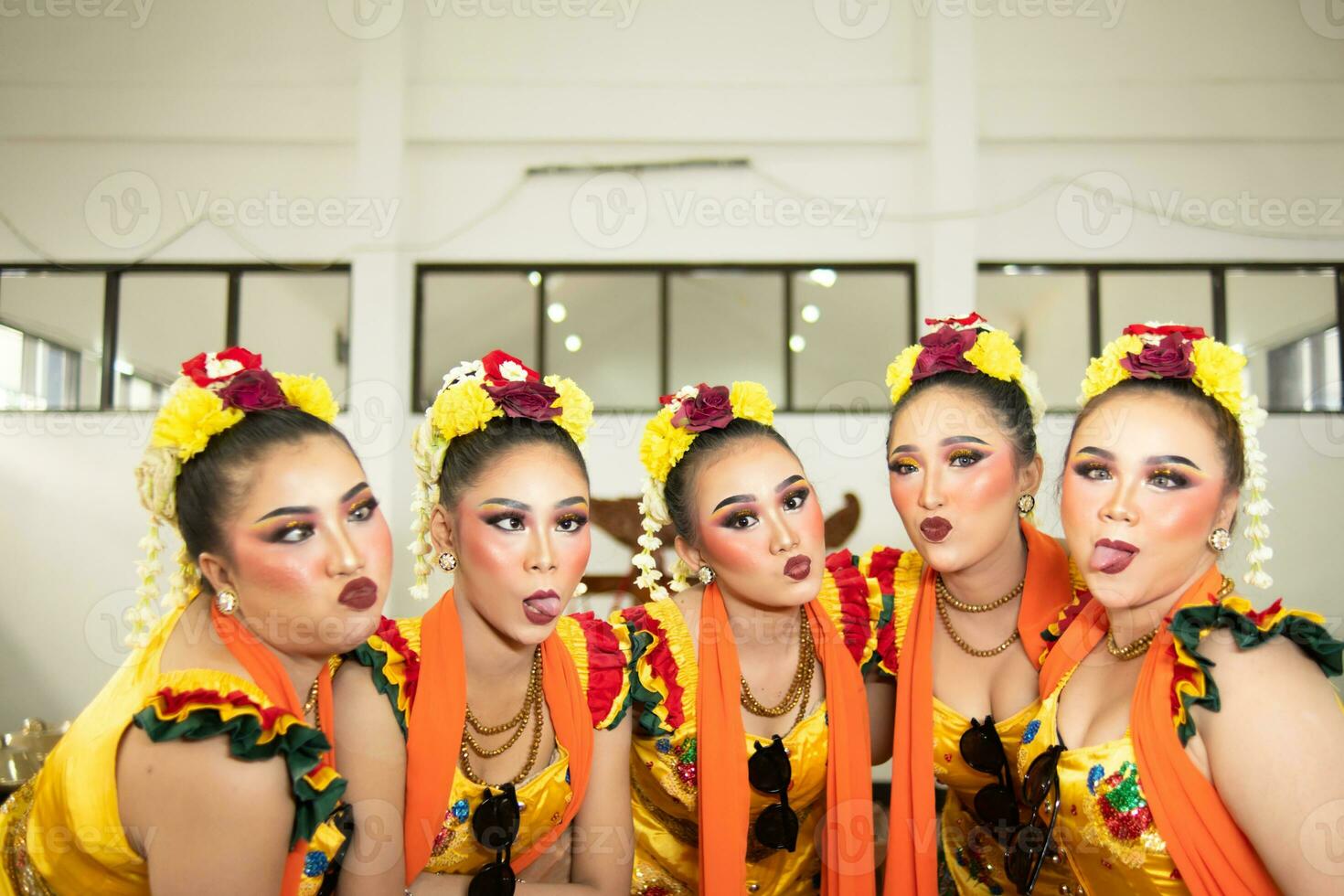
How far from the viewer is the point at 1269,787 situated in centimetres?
165

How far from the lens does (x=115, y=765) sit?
159 cm

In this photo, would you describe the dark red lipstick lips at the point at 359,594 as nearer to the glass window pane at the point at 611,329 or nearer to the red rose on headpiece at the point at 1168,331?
the red rose on headpiece at the point at 1168,331

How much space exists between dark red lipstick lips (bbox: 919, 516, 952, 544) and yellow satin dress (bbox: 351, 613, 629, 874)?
0.92 m

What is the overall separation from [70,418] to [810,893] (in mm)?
6360

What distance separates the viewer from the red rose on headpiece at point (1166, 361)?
2055mm

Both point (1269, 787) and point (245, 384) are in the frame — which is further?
point (245, 384)

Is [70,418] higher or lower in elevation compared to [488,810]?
higher

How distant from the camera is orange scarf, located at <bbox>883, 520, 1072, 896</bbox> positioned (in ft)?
8.14

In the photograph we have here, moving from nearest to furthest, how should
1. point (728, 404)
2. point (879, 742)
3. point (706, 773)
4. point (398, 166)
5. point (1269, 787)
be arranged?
point (1269, 787) → point (706, 773) → point (728, 404) → point (879, 742) → point (398, 166)

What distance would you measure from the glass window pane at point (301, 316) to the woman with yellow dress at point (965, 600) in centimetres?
519

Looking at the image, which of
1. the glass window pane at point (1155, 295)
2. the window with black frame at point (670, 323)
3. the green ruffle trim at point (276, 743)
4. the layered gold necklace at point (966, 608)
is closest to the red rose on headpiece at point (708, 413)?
the layered gold necklace at point (966, 608)

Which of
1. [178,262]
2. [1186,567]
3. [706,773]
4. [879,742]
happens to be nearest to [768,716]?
[706,773]

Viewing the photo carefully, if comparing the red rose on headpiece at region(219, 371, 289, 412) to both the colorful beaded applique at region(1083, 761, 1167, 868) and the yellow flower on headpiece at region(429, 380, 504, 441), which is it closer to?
the yellow flower on headpiece at region(429, 380, 504, 441)

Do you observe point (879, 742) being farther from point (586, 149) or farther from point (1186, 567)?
point (586, 149)
